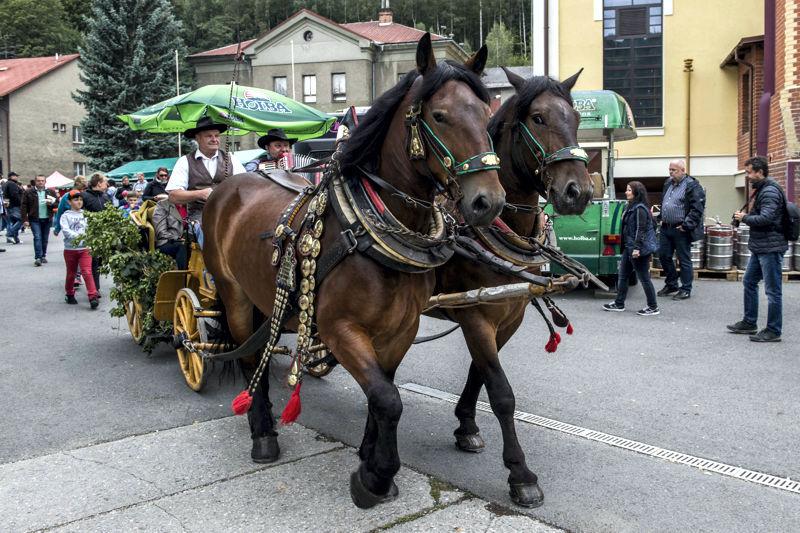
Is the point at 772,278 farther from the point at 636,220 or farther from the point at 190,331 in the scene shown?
the point at 190,331

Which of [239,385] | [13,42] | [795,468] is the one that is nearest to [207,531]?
[239,385]

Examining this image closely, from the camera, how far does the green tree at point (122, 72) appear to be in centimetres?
3219

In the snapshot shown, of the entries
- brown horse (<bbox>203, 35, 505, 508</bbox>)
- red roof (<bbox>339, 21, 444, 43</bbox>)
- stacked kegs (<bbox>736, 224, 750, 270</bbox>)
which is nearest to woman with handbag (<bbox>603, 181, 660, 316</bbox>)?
stacked kegs (<bbox>736, 224, 750, 270</bbox>)

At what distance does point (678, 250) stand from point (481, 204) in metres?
9.26

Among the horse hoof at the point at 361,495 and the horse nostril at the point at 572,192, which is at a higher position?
the horse nostril at the point at 572,192

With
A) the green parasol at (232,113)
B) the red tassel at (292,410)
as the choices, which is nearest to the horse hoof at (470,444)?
the red tassel at (292,410)

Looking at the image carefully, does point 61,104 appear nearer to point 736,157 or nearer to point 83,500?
point 736,157

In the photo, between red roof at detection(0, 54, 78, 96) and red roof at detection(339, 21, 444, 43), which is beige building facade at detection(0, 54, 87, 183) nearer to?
red roof at detection(0, 54, 78, 96)

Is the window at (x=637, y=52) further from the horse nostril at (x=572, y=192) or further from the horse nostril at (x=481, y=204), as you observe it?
the horse nostril at (x=481, y=204)

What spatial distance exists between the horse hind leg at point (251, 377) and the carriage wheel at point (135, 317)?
103 inches

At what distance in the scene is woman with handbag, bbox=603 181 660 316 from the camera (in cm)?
1025

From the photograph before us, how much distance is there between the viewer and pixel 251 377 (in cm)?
510

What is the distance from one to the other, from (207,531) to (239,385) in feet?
10.1

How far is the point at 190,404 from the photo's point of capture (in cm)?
588
